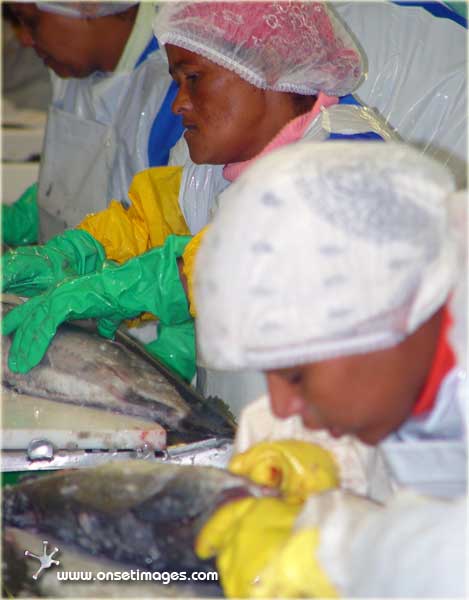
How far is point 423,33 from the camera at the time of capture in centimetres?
245

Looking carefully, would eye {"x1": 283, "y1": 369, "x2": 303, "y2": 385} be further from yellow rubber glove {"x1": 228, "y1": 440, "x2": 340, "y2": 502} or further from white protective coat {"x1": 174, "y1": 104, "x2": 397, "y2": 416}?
white protective coat {"x1": 174, "y1": 104, "x2": 397, "y2": 416}

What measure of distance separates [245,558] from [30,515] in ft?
1.55

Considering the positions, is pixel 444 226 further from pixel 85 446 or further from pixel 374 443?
pixel 85 446

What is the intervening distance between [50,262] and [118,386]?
674 millimetres

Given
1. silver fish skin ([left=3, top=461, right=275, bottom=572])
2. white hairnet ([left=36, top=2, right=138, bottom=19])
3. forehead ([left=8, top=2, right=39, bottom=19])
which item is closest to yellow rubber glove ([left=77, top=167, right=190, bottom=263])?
white hairnet ([left=36, top=2, right=138, bottom=19])

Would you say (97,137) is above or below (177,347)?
below

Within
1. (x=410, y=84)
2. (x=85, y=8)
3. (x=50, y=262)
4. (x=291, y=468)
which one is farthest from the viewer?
(x=85, y=8)

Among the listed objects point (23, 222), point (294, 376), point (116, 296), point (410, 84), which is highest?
→ point (294, 376)

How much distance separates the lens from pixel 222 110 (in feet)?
6.61

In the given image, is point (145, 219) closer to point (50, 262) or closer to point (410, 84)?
point (50, 262)

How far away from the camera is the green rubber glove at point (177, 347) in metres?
2.19

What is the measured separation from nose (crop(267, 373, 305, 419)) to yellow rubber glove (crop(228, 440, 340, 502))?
14 cm

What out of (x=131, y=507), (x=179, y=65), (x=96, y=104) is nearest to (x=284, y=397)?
(x=131, y=507)

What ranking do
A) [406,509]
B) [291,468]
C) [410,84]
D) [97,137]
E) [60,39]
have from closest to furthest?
[406,509], [291,468], [410,84], [60,39], [97,137]
